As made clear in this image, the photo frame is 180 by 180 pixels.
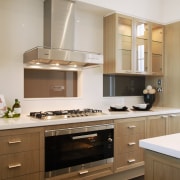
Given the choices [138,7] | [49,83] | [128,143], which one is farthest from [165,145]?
[138,7]

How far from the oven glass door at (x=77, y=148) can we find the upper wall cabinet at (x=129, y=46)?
43.2 inches

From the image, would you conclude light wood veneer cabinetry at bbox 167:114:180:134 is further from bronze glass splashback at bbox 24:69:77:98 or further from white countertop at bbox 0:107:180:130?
bronze glass splashback at bbox 24:69:77:98

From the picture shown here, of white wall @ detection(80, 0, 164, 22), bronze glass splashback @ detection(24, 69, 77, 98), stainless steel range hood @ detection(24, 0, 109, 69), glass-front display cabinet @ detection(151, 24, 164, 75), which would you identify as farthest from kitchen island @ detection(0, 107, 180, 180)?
white wall @ detection(80, 0, 164, 22)

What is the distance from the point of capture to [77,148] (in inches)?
93.0

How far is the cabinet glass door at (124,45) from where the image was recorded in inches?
126

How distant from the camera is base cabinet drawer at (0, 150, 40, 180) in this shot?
1.90 metres

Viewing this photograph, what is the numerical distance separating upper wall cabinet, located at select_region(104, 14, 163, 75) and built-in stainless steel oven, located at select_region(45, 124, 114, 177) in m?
1.08

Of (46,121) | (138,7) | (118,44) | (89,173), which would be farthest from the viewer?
(138,7)

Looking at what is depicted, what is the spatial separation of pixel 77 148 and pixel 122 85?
1646 mm

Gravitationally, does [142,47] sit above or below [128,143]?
above

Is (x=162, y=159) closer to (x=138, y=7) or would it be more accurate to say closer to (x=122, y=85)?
(x=122, y=85)

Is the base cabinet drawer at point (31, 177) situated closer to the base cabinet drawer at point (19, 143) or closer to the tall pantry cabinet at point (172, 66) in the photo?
the base cabinet drawer at point (19, 143)

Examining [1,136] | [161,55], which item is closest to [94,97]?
[161,55]

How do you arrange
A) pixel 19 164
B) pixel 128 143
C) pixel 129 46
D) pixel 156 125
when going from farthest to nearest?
pixel 129 46 < pixel 156 125 < pixel 128 143 < pixel 19 164
